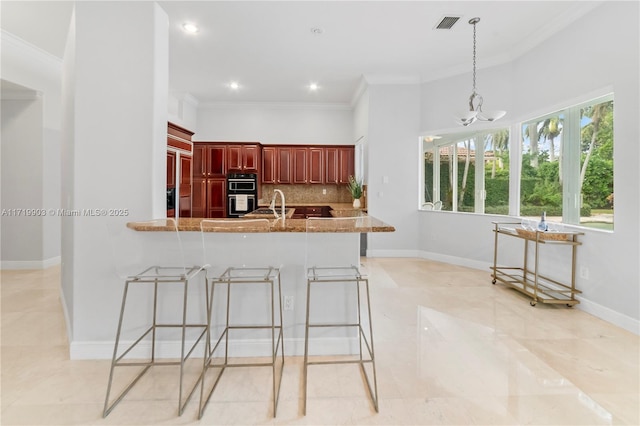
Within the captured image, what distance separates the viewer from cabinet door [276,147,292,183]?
7074 mm

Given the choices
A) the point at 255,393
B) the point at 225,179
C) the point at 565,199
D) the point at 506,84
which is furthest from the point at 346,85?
the point at 255,393

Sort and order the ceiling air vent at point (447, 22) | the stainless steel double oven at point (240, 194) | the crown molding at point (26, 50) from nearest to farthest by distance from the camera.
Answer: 1. the ceiling air vent at point (447, 22)
2. the crown molding at point (26, 50)
3. the stainless steel double oven at point (240, 194)

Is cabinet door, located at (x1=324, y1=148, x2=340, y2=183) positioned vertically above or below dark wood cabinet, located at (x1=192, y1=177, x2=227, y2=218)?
above

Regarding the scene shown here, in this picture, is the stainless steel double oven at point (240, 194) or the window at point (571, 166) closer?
the window at point (571, 166)

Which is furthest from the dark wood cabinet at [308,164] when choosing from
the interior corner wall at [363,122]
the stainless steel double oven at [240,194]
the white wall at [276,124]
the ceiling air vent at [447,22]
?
the ceiling air vent at [447,22]

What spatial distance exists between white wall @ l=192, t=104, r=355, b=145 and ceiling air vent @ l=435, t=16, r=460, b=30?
347cm

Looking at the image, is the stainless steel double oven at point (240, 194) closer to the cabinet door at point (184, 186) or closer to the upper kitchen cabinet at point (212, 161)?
the upper kitchen cabinet at point (212, 161)

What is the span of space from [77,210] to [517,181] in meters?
5.28

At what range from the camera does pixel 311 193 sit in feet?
24.2

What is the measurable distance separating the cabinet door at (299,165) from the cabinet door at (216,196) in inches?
60.3

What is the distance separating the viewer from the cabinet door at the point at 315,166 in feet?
23.2

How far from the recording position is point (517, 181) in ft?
15.5

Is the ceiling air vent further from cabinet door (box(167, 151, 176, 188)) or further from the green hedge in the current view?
cabinet door (box(167, 151, 176, 188))

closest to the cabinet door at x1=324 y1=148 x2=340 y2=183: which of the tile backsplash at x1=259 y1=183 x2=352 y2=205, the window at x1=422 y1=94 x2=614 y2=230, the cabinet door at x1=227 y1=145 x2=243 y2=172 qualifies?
the tile backsplash at x1=259 y1=183 x2=352 y2=205
